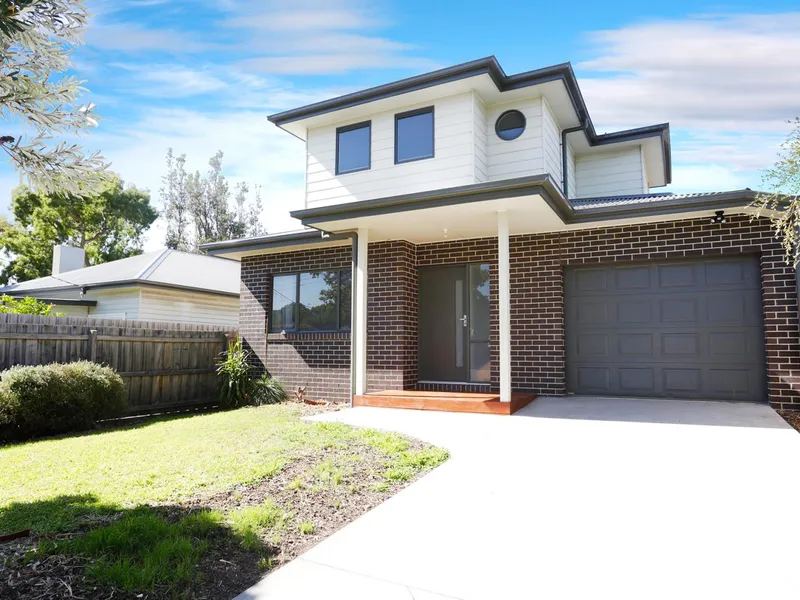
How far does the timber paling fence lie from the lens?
321 inches

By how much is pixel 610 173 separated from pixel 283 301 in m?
7.90

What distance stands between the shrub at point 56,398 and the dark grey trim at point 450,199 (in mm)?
3989

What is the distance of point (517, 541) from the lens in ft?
10.6

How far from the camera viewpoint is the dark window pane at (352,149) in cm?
1065

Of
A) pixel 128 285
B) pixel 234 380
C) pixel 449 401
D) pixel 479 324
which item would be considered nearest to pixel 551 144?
pixel 479 324

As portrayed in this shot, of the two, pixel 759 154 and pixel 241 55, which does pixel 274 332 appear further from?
pixel 759 154

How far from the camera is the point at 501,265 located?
785 centimetres

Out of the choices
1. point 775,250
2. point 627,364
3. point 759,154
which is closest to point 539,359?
point 627,364

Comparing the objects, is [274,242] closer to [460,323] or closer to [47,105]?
[460,323]

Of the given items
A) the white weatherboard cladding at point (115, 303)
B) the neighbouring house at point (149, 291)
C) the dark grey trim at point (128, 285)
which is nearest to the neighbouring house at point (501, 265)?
the dark grey trim at point (128, 285)

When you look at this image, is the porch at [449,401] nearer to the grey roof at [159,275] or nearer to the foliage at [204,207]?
the grey roof at [159,275]

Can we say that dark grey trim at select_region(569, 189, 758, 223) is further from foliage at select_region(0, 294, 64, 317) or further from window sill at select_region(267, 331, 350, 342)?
foliage at select_region(0, 294, 64, 317)

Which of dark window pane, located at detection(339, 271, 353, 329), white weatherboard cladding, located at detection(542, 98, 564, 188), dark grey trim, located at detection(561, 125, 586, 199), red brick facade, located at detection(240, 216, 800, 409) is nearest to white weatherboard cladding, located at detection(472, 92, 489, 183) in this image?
white weatherboard cladding, located at detection(542, 98, 564, 188)

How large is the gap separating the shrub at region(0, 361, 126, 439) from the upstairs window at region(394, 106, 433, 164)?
639 centimetres
